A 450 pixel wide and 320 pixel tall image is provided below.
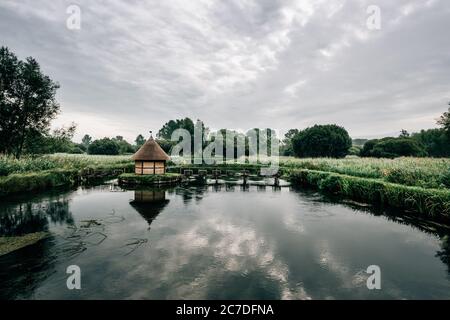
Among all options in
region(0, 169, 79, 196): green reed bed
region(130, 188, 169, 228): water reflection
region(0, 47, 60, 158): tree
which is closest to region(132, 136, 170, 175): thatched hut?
region(130, 188, 169, 228): water reflection

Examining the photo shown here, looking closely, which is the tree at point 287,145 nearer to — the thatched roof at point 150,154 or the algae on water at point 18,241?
the thatched roof at point 150,154

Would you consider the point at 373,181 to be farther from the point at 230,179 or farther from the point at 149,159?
the point at 149,159

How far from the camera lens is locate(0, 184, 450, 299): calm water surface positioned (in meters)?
4.98

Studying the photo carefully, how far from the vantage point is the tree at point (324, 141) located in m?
46.8

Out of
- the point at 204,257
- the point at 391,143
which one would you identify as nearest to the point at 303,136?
the point at 391,143

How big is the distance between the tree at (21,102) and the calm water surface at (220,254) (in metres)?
18.1

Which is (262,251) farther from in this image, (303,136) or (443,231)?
(303,136)

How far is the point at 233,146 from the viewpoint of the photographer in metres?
60.1

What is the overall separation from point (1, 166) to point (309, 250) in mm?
19833

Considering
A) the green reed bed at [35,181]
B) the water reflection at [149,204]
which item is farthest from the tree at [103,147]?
the water reflection at [149,204]

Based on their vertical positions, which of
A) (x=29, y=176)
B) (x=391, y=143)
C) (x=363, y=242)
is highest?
(x=391, y=143)

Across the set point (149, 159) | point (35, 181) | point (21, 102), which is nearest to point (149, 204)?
point (149, 159)

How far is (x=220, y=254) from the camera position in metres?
6.78
